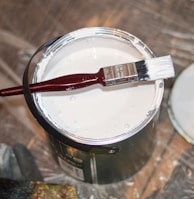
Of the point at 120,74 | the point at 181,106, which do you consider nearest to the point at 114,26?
the point at 181,106

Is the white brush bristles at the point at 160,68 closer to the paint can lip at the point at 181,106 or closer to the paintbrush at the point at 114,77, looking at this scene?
the paintbrush at the point at 114,77

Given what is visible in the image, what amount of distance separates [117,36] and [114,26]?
300mm

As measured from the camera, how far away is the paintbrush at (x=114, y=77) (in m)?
0.98

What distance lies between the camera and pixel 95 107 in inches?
41.9

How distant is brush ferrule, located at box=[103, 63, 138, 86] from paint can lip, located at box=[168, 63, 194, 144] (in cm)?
27

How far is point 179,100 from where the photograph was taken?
124 centimetres

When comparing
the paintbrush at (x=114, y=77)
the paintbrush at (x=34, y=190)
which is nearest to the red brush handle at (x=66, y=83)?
the paintbrush at (x=114, y=77)

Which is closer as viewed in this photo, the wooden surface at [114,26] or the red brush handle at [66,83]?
the red brush handle at [66,83]

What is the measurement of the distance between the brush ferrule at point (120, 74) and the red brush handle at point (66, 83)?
1cm

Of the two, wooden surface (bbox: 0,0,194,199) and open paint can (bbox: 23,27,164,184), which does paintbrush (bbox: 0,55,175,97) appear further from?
wooden surface (bbox: 0,0,194,199)

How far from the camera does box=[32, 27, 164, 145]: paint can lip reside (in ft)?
3.18

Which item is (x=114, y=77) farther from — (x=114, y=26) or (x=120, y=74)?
(x=114, y=26)

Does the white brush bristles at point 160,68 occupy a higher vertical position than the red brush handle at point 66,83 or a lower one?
higher

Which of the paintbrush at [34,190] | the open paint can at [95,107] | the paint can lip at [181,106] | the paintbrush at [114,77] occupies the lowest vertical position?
the paintbrush at [34,190]
